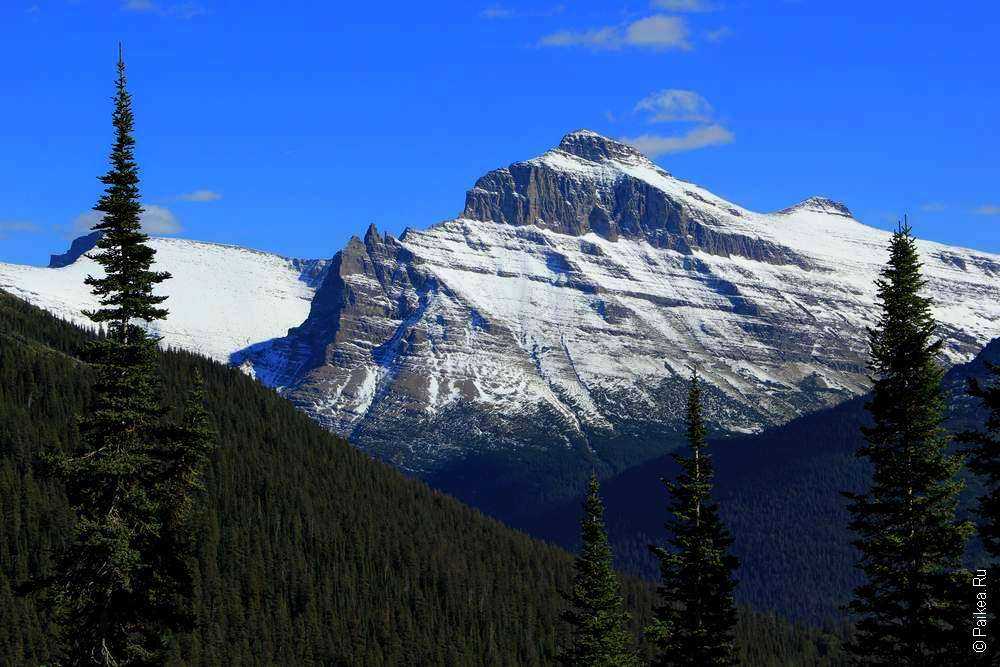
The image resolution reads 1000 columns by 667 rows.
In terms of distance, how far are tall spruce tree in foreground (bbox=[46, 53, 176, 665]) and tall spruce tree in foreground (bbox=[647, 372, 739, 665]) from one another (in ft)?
79.5

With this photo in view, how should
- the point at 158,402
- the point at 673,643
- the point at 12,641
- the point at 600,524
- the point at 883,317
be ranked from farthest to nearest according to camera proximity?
the point at 12,641 → the point at 600,524 → the point at 673,643 → the point at 883,317 → the point at 158,402

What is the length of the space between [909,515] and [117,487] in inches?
1072

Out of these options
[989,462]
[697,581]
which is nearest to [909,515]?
[989,462]

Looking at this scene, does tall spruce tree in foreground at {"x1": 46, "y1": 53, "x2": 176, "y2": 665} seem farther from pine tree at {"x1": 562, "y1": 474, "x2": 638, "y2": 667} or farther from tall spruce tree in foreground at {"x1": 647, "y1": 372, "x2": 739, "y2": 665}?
pine tree at {"x1": 562, "y1": 474, "x2": 638, "y2": 667}

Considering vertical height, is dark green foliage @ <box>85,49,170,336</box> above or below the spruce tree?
above

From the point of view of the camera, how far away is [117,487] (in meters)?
43.1

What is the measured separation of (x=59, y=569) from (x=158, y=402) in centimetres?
660

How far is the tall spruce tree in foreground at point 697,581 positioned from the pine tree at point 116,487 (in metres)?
24.4

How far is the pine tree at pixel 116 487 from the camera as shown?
139ft

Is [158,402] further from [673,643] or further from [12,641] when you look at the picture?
[12,641]

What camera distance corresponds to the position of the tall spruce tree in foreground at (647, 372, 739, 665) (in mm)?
58344

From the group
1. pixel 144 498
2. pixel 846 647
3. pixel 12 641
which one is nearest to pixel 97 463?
pixel 144 498

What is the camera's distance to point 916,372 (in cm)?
4556

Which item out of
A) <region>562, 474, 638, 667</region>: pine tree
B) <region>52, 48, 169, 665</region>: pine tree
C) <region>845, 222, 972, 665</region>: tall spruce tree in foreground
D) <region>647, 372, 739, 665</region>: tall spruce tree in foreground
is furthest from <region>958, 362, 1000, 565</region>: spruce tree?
<region>562, 474, 638, 667</region>: pine tree
